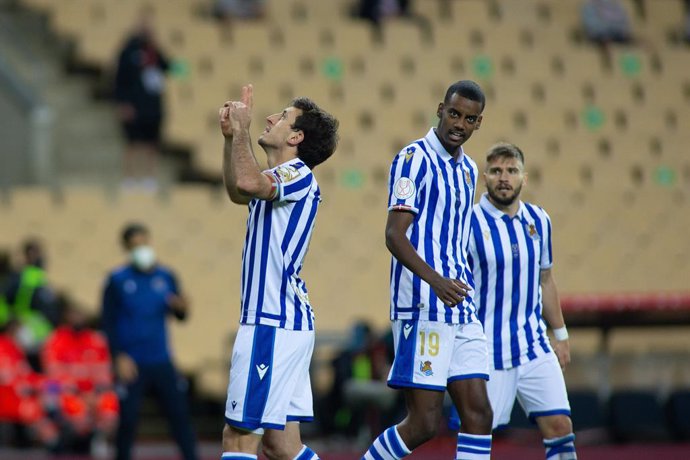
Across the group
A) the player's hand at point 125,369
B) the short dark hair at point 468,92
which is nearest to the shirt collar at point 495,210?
the short dark hair at point 468,92

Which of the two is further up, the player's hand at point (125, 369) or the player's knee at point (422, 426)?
the player's hand at point (125, 369)

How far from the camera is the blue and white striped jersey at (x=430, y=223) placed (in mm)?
6422

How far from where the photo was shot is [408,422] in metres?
6.40

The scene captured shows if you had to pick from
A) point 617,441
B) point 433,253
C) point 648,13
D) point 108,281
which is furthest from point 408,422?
point 648,13

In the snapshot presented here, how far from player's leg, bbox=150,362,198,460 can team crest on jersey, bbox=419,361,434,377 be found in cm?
353

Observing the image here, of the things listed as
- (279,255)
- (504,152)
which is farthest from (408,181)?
(504,152)

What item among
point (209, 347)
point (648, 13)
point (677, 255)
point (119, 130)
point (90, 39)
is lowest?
point (209, 347)

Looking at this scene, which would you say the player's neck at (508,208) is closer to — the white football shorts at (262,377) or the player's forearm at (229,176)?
the white football shorts at (262,377)

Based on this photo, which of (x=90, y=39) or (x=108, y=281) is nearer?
(x=108, y=281)

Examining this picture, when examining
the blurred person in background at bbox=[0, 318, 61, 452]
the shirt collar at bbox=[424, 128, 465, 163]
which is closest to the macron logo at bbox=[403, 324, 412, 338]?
the shirt collar at bbox=[424, 128, 465, 163]

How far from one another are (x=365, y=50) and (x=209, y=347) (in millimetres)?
4859

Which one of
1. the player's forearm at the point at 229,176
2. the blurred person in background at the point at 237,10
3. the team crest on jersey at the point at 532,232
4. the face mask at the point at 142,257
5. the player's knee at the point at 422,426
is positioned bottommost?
the player's knee at the point at 422,426

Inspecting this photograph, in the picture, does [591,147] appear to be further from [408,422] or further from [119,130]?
[408,422]

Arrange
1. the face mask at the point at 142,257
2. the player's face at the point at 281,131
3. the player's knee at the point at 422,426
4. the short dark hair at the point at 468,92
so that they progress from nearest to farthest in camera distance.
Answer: the player's face at the point at 281,131 < the player's knee at the point at 422,426 < the short dark hair at the point at 468,92 < the face mask at the point at 142,257
